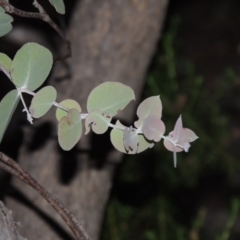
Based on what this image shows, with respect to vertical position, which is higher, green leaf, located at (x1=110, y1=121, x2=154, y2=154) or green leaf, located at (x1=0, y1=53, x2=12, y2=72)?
green leaf, located at (x1=0, y1=53, x2=12, y2=72)

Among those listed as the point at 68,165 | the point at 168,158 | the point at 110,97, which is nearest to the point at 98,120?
the point at 110,97

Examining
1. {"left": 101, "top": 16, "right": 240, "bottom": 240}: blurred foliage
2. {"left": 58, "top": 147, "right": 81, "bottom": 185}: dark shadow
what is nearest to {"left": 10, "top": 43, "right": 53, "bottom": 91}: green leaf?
{"left": 58, "top": 147, "right": 81, "bottom": 185}: dark shadow

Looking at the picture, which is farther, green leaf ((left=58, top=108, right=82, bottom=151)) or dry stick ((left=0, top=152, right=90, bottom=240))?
dry stick ((left=0, top=152, right=90, bottom=240))

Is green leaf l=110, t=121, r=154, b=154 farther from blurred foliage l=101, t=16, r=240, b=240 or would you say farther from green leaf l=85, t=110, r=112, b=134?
blurred foliage l=101, t=16, r=240, b=240

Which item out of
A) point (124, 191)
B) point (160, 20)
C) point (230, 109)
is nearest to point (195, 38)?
point (230, 109)

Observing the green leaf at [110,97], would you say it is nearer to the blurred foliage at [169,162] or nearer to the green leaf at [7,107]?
the green leaf at [7,107]

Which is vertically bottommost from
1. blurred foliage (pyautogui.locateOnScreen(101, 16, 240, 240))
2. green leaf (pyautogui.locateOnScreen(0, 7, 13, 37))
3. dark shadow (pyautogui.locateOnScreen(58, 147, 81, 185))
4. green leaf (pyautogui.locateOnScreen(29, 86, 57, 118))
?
blurred foliage (pyautogui.locateOnScreen(101, 16, 240, 240))

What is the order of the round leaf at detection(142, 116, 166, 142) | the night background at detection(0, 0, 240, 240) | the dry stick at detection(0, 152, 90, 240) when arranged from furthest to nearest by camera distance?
the night background at detection(0, 0, 240, 240) < the dry stick at detection(0, 152, 90, 240) < the round leaf at detection(142, 116, 166, 142)
